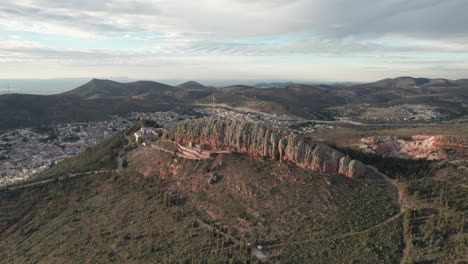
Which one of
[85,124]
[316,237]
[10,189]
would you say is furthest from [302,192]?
[85,124]

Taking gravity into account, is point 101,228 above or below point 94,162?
below

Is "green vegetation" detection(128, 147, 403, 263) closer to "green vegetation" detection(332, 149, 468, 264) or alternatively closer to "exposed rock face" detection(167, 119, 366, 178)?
"exposed rock face" detection(167, 119, 366, 178)

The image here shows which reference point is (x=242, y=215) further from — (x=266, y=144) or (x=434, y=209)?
(x=434, y=209)

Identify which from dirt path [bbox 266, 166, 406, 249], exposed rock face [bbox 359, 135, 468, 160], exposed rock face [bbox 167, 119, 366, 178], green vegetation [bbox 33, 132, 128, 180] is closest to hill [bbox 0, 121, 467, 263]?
dirt path [bbox 266, 166, 406, 249]

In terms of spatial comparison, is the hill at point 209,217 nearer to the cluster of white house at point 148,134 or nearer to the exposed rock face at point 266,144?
the exposed rock face at point 266,144

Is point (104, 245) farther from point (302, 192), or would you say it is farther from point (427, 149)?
point (427, 149)

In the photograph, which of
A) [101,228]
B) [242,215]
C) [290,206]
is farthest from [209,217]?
[101,228]
